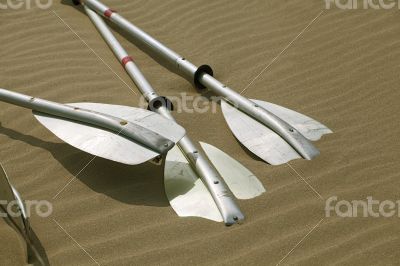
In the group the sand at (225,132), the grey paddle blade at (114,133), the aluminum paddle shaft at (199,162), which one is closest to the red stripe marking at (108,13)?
the sand at (225,132)

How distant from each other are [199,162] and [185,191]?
0.71 feet

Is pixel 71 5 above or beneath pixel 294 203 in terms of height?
above

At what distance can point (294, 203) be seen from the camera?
3041mm

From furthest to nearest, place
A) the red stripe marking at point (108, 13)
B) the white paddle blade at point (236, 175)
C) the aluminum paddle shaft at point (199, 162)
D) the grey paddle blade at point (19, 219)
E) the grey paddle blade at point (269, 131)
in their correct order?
the red stripe marking at point (108, 13)
the grey paddle blade at point (269, 131)
the white paddle blade at point (236, 175)
the aluminum paddle shaft at point (199, 162)
the grey paddle blade at point (19, 219)

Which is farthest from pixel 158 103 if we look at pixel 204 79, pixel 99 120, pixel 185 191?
pixel 185 191

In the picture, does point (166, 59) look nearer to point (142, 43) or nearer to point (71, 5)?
point (142, 43)

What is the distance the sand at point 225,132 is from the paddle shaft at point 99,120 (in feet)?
0.75

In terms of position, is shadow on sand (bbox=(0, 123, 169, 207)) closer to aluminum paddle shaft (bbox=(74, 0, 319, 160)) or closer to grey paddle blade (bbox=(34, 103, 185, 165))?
grey paddle blade (bbox=(34, 103, 185, 165))

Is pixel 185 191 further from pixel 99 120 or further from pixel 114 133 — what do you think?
pixel 99 120

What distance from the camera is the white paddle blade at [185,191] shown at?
3.04 meters

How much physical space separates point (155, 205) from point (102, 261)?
1.60ft

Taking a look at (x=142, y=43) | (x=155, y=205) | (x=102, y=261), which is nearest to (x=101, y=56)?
(x=142, y=43)

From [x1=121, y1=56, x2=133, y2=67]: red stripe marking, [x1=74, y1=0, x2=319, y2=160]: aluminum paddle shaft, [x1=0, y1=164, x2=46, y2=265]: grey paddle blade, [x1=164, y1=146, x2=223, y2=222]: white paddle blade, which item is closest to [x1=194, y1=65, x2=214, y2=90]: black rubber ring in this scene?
[x1=74, y1=0, x2=319, y2=160]: aluminum paddle shaft

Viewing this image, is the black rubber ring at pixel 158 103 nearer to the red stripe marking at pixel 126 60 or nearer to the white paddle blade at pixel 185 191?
the white paddle blade at pixel 185 191
